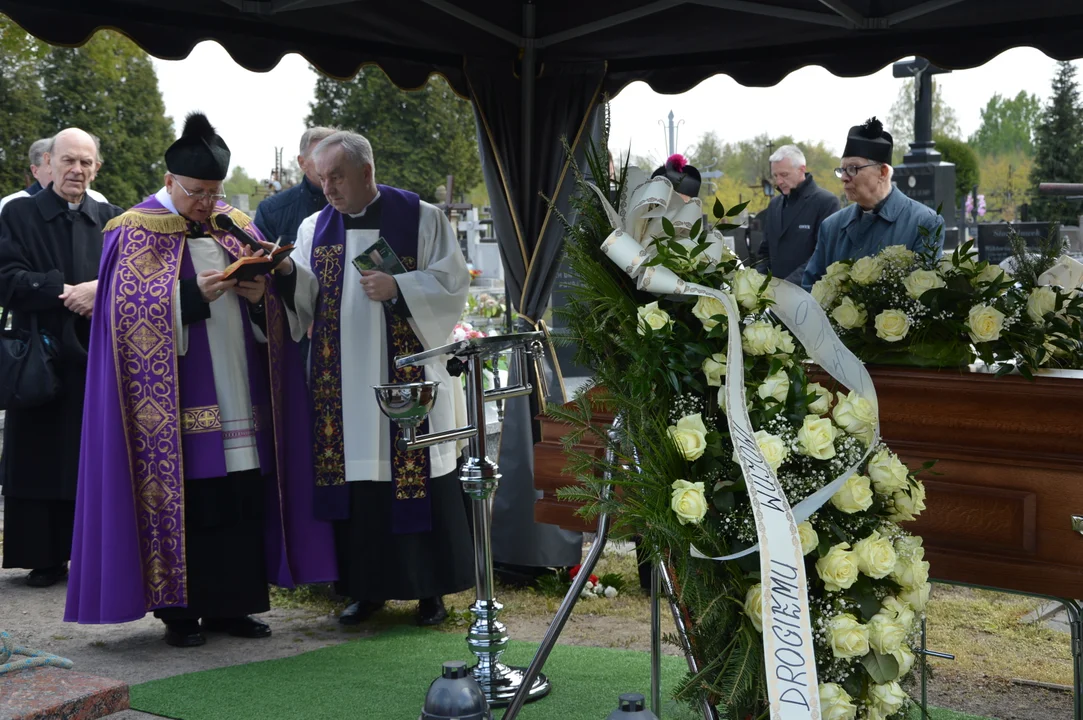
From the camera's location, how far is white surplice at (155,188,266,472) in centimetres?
498

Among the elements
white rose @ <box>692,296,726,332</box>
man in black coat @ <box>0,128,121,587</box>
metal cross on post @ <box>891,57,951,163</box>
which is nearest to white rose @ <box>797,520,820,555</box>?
white rose @ <box>692,296,726,332</box>

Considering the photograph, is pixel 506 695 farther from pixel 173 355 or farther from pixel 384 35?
pixel 384 35

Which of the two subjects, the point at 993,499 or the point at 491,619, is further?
the point at 491,619

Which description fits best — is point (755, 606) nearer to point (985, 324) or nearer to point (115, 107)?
point (985, 324)

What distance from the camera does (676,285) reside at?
2248 millimetres

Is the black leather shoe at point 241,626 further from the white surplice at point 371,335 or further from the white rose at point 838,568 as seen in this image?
the white rose at point 838,568

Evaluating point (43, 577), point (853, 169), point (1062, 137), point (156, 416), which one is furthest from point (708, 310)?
point (1062, 137)

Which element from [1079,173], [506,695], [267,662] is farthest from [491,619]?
[1079,173]

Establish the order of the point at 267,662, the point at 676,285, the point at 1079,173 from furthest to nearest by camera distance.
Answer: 1. the point at 1079,173
2. the point at 267,662
3. the point at 676,285

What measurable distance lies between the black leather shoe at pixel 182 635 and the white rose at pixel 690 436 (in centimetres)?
348

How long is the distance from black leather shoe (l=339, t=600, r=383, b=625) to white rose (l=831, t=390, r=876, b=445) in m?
3.55

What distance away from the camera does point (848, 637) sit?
86.7 inches

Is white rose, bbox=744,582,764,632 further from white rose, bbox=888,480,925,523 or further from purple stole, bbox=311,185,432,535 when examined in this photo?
purple stole, bbox=311,185,432,535

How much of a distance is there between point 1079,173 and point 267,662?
32.8 m
